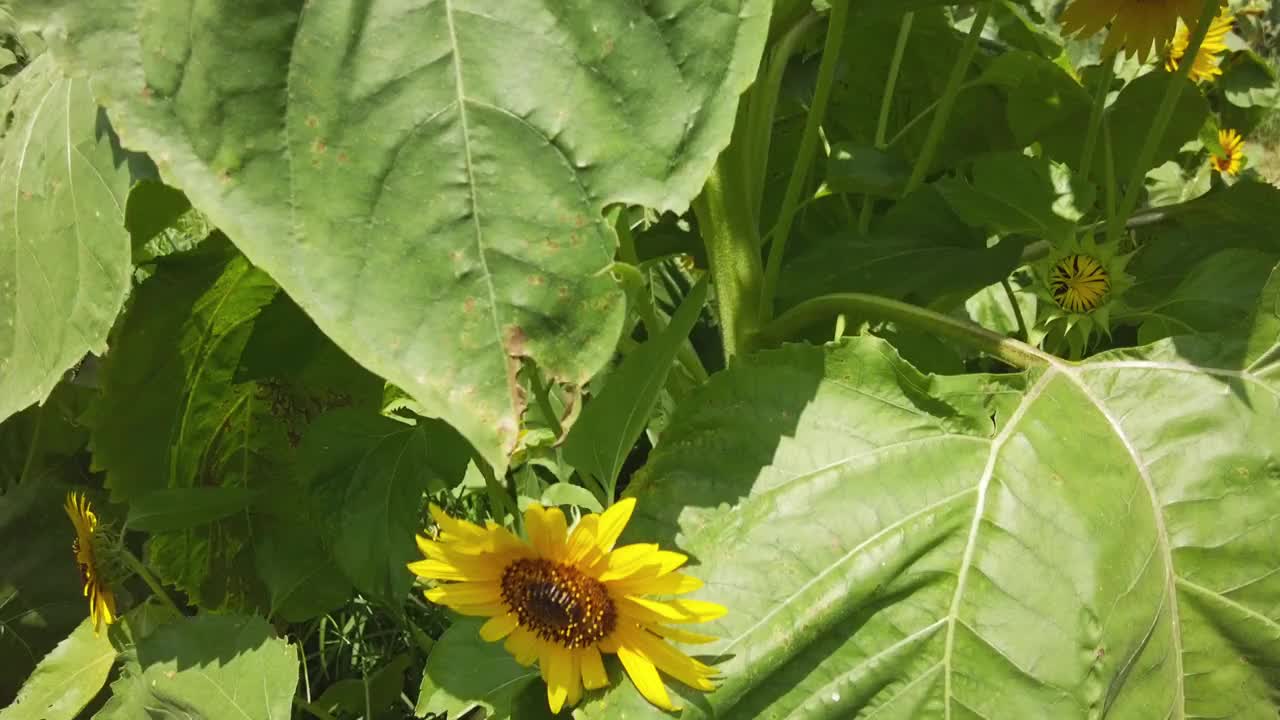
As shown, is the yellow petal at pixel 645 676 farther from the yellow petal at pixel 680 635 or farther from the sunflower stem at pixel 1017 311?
the sunflower stem at pixel 1017 311

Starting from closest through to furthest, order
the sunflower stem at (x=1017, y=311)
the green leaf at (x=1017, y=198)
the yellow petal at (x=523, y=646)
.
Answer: the yellow petal at (x=523, y=646) < the green leaf at (x=1017, y=198) < the sunflower stem at (x=1017, y=311)

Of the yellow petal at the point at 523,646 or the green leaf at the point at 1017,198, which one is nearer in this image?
the yellow petal at the point at 523,646

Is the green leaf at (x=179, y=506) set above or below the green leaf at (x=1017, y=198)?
below

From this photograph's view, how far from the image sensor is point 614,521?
0.78 m

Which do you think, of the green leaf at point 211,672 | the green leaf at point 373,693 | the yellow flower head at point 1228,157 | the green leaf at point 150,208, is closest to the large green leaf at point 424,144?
the green leaf at point 150,208

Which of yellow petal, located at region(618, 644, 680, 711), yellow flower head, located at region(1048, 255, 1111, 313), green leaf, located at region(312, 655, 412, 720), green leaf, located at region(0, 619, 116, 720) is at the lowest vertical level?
green leaf, located at region(312, 655, 412, 720)

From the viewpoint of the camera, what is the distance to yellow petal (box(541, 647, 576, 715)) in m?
A: 0.82

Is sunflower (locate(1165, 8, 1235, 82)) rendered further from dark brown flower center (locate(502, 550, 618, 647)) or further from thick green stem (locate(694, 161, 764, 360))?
dark brown flower center (locate(502, 550, 618, 647))

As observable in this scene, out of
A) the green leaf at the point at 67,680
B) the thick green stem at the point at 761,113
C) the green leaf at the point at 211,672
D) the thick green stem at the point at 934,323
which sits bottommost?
the green leaf at the point at 67,680

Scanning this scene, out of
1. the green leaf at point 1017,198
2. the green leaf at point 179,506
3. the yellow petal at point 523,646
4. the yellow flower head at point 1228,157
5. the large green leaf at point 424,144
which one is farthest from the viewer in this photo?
the yellow flower head at point 1228,157

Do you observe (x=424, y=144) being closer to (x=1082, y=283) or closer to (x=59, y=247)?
(x=59, y=247)

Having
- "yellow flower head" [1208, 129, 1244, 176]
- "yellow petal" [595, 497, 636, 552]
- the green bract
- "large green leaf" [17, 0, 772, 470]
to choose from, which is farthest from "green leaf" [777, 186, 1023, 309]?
"yellow flower head" [1208, 129, 1244, 176]

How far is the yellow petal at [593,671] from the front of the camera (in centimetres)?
82

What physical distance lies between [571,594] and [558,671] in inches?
2.3
